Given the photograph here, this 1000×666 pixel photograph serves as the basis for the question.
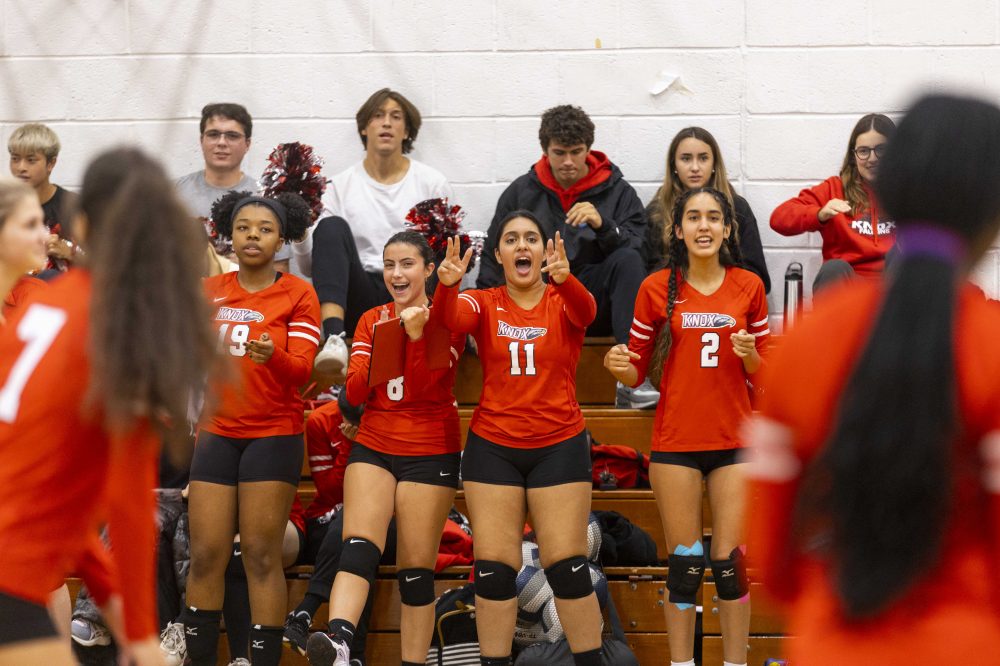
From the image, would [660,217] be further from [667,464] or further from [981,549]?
[981,549]

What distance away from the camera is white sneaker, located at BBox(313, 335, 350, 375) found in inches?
188

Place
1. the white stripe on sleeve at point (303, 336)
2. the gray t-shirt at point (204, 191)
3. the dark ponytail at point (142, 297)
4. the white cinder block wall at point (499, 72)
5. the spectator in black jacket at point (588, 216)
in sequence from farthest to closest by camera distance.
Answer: the white cinder block wall at point (499, 72), the gray t-shirt at point (204, 191), the spectator in black jacket at point (588, 216), the white stripe on sleeve at point (303, 336), the dark ponytail at point (142, 297)

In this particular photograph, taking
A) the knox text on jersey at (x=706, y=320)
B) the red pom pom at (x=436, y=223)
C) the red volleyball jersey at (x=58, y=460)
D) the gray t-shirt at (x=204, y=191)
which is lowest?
the red volleyball jersey at (x=58, y=460)

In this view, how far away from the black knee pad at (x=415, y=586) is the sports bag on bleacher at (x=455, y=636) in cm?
31

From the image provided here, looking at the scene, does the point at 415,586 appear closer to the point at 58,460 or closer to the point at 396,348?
the point at 396,348

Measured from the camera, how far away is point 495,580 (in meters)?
3.99

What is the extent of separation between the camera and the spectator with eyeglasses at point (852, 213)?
525 cm

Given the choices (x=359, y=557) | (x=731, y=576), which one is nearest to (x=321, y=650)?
(x=359, y=557)

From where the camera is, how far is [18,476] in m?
1.91

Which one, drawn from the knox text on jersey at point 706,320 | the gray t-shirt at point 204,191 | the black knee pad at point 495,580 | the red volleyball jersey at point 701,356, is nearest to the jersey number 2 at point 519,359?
the red volleyball jersey at point 701,356

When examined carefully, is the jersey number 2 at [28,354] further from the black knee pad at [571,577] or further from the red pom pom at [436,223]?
the red pom pom at [436,223]

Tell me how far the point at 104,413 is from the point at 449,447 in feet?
7.93

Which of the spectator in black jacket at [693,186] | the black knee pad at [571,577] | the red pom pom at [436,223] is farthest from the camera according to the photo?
the spectator in black jacket at [693,186]

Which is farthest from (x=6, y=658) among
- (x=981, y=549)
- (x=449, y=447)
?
(x=449, y=447)
